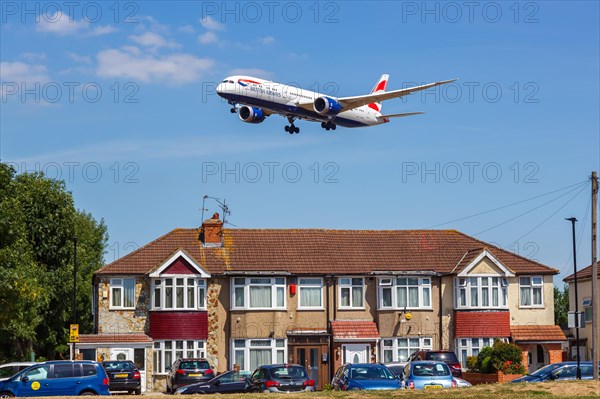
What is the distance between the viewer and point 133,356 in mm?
56719

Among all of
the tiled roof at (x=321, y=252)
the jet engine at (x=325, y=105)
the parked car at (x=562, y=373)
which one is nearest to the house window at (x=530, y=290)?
the tiled roof at (x=321, y=252)

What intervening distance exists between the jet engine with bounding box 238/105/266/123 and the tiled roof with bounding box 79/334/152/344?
13.2 metres

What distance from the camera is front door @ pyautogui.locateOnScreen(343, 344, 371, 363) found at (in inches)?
2302

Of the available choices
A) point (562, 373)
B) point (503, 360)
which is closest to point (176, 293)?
point (503, 360)

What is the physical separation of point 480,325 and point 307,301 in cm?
942

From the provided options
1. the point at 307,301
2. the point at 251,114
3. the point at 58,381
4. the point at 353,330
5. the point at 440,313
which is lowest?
the point at 58,381

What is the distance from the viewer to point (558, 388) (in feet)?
107

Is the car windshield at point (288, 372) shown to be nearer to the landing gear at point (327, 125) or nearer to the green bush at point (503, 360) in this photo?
the green bush at point (503, 360)

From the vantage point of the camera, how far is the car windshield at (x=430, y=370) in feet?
120

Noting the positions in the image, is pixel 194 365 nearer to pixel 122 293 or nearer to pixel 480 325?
pixel 122 293

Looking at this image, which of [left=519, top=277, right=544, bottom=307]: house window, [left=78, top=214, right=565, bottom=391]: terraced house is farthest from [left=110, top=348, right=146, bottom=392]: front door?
[left=519, top=277, right=544, bottom=307]: house window

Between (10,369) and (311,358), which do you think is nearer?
(10,369)

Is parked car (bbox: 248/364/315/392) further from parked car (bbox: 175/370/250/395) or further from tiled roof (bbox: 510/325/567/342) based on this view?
tiled roof (bbox: 510/325/567/342)

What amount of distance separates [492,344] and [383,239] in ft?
29.1
